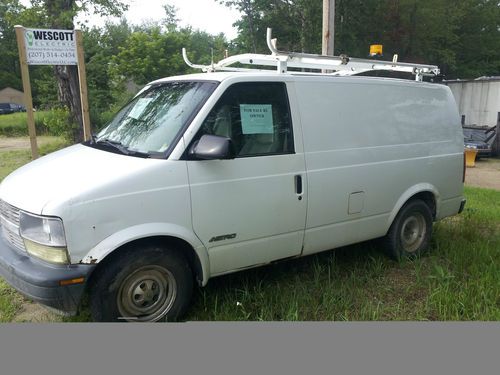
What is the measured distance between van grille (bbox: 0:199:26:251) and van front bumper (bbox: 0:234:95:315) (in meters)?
0.24

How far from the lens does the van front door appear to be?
11.5 ft

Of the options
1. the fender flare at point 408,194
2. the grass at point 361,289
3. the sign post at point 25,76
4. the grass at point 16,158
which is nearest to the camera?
the grass at point 361,289

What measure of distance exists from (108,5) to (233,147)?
13617 mm

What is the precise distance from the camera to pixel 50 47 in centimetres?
649

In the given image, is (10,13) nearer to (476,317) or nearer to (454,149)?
(454,149)

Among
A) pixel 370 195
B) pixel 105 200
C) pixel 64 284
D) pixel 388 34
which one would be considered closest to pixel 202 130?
pixel 105 200

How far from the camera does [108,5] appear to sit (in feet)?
48.8

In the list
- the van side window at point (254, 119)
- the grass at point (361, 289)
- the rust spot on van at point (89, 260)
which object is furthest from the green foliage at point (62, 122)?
the rust spot on van at point (89, 260)

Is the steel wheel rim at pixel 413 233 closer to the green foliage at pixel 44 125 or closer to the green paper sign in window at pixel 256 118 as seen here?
the green paper sign in window at pixel 256 118

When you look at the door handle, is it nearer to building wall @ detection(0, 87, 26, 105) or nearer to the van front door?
the van front door

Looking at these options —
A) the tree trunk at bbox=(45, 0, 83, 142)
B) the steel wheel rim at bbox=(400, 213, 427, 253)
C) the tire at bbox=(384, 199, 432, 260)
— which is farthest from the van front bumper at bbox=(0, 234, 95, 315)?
the tree trunk at bbox=(45, 0, 83, 142)

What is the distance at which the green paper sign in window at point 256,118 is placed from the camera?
3.73m

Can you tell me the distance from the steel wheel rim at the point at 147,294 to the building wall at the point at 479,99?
17887 mm

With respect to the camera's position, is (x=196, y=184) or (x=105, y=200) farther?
(x=196, y=184)
